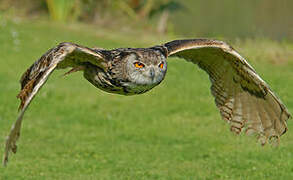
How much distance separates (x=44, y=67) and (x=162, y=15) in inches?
577

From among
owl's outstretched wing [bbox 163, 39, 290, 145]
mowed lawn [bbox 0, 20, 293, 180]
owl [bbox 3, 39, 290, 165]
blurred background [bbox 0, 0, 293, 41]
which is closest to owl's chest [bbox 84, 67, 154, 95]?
owl [bbox 3, 39, 290, 165]

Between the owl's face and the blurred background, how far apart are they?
481 inches

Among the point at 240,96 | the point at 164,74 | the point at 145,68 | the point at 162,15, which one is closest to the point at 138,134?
the point at 240,96

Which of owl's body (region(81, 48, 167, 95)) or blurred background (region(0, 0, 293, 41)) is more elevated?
blurred background (region(0, 0, 293, 41))

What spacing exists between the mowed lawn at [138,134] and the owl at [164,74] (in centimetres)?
96

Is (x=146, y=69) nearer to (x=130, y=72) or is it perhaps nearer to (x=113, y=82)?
(x=130, y=72)

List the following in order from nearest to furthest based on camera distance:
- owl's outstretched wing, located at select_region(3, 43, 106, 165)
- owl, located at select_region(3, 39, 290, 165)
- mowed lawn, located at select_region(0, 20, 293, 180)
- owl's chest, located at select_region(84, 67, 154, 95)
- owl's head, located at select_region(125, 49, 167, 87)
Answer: owl's outstretched wing, located at select_region(3, 43, 106, 165), owl, located at select_region(3, 39, 290, 165), owl's head, located at select_region(125, 49, 167, 87), owl's chest, located at select_region(84, 67, 154, 95), mowed lawn, located at select_region(0, 20, 293, 180)

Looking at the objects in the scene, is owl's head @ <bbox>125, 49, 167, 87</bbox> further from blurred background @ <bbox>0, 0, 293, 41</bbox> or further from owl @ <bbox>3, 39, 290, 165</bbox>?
blurred background @ <bbox>0, 0, 293, 41</bbox>

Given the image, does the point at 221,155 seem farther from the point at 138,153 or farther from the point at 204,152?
the point at 138,153

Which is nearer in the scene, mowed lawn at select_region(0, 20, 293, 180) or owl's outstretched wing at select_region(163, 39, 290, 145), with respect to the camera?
owl's outstretched wing at select_region(163, 39, 290, 145)

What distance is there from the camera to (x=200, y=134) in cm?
899

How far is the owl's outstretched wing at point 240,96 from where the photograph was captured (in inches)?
249

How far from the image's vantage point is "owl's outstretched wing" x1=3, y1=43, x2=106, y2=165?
4514mm

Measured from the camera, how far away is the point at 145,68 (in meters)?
5.44
